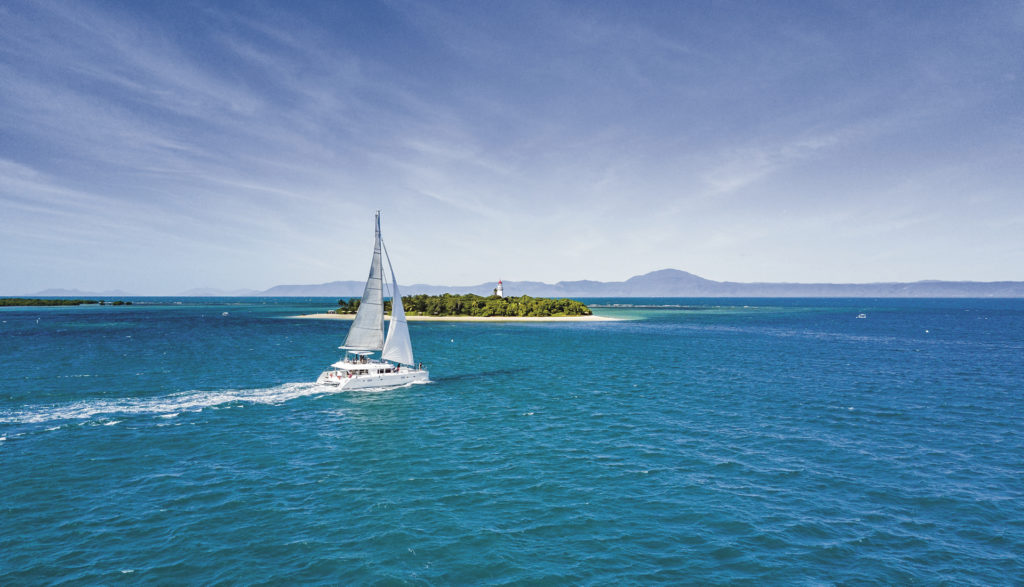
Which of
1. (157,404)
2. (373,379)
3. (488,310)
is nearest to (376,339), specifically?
(373,379)

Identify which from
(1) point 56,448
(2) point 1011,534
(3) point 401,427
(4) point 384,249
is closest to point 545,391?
(3) point 401,427

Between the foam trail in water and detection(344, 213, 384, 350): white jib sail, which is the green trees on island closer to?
detection(344, 213, 384, 350): white jib sail

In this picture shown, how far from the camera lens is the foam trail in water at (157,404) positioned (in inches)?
1309

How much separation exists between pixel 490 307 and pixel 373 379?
11673cm

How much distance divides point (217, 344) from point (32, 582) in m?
73.5

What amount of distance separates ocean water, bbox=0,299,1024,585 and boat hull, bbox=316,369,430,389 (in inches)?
42.0

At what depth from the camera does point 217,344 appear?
79.0 meters

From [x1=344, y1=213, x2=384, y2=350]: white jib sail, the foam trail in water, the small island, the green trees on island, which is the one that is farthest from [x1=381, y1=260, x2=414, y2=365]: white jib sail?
the green trees on island

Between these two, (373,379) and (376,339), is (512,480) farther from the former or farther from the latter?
(376,339)

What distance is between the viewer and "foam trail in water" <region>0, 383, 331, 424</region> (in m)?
33.2

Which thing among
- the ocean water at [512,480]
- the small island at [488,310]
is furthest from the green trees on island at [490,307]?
the ocean water at [512,480]

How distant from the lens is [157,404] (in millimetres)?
36719

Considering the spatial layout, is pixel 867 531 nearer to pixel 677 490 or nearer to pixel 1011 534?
pixel 1011 534

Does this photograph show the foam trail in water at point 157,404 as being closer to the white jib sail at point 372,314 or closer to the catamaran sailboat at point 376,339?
the catamaran sailboat at point 376,339
